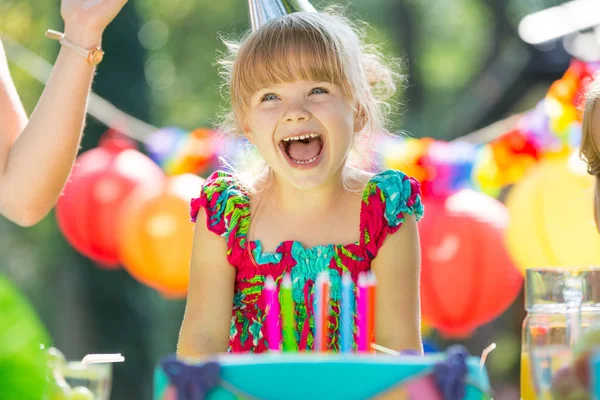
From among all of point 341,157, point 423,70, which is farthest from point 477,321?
point 423,70

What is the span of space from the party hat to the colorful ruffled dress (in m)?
0.29

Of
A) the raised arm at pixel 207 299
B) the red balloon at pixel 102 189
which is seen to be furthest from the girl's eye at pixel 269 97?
the red balloon at pixel 102 189

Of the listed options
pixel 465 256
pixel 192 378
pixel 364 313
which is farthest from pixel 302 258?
pixel 465 256

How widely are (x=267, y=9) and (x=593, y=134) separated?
0.54 m

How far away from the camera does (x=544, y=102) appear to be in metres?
3.06

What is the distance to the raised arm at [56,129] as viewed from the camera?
1.30 meters

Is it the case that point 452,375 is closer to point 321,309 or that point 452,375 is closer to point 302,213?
point 321,309

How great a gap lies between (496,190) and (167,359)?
263 cm

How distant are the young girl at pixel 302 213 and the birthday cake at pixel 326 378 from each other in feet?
2.13

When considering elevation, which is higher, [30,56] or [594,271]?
[30,56]

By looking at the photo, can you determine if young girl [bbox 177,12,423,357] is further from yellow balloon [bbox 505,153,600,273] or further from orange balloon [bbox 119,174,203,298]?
orange balloon [bbox 119,174,203,298]

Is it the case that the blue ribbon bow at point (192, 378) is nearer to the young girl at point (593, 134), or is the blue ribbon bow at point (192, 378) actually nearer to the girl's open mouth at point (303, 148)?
the girl's open mouth at point (303, 148)

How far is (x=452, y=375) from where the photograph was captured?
0.70 metres

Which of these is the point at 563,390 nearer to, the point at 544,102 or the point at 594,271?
the point at 594,271
